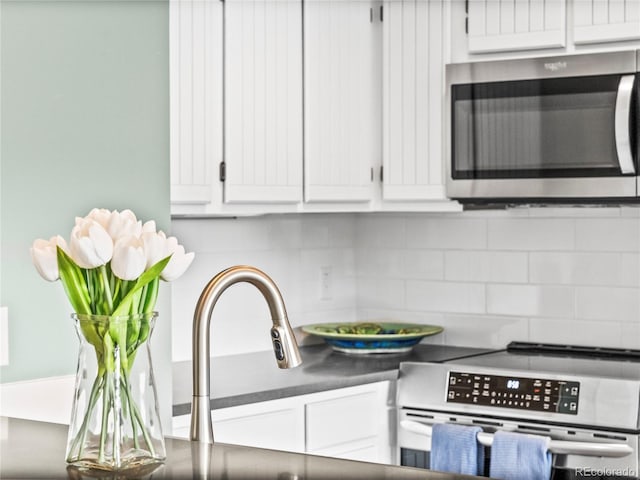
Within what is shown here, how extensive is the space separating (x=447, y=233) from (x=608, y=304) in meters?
0.64

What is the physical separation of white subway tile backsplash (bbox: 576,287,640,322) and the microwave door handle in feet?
1.79

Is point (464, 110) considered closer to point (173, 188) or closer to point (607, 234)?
point (607, 234)

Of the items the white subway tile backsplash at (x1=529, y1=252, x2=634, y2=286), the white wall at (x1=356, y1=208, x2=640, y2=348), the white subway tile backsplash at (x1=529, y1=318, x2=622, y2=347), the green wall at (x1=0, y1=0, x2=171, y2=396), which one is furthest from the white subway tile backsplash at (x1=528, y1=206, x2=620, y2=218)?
the green wall at (x1=0, y1=0, x2=171, y2=396)

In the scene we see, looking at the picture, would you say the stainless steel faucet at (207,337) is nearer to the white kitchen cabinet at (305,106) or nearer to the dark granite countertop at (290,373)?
the dark granite countertop at (290,373)

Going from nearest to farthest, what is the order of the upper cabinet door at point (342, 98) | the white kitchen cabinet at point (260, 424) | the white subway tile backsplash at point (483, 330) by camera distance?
the white kitchen cabinet at point (260, 424) < the upper cabinet door at point (342, 98) < the white subway tile backsplash at point (483, 330)

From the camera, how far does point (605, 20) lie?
10.1 feet

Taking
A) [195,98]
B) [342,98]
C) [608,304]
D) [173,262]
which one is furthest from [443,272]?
[173,262]

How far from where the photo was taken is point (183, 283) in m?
3.40

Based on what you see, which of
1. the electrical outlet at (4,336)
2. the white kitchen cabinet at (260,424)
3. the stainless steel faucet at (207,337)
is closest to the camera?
the stainless steel faucet at (207,337)

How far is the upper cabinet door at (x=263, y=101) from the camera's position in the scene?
3.08 meters

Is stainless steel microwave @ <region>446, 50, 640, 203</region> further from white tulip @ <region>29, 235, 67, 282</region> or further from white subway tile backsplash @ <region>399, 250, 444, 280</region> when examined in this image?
white tulip @ <region>29, 235, 67, 282</region>

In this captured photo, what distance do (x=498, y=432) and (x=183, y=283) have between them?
1115mm

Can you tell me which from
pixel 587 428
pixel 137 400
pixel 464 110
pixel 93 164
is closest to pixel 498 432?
pixel 587 428

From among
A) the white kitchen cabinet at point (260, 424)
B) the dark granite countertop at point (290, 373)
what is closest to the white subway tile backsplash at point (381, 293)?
the dark granite countertop at point (290, 373)
